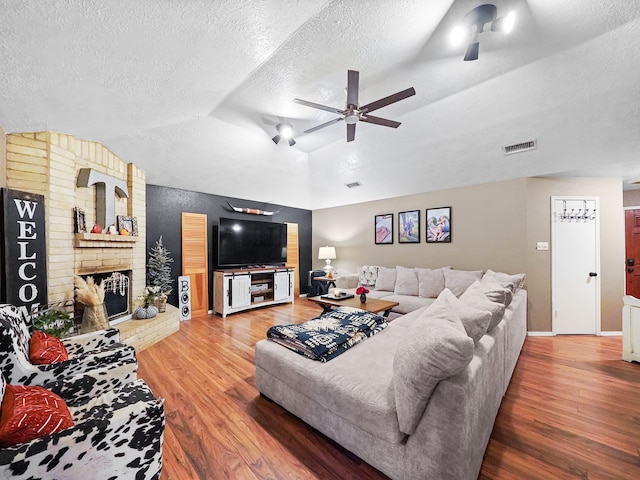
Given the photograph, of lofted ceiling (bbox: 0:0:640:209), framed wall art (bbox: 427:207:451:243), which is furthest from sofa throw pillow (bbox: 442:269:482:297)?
lofted ceiling (bbox: 0:0:640:209)

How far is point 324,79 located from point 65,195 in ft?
9.90

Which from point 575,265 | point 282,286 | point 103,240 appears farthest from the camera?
point 282,286

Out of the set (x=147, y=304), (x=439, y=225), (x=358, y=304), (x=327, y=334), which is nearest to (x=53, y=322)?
(x=147, y=304)

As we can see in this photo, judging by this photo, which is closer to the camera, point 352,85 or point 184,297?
point 352,85

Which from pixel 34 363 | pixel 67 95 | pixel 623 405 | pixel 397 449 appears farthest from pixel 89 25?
pixel 623 405

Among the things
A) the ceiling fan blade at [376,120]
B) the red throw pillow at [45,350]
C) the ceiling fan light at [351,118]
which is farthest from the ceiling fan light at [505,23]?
the red throw pillow at [45,350]

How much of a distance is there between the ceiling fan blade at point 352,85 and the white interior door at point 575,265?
11.5 ft

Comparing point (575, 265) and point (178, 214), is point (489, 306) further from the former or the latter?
point (178, 214)

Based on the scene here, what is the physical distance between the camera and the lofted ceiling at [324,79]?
184 cm

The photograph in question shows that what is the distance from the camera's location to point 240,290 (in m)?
4.98

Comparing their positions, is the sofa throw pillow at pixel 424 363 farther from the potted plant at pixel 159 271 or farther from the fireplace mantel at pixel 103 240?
the potted plant at pixel 159 271

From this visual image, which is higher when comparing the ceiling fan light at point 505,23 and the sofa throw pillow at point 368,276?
the ceiling fan light at point 505,23

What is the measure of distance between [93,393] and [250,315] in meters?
3.33

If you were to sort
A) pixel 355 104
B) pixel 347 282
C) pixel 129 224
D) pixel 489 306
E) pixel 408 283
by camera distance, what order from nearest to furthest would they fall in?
pixel 489 306 → pixel 355 104 → pixel 129 224 → pixel 408 283 → pixel 347 282
